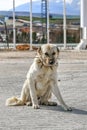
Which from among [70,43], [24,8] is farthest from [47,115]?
[24,8]

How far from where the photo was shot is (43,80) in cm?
973

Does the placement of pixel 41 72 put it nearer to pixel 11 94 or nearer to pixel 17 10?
pixel 11 94

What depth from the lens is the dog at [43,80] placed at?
9336 millimetres

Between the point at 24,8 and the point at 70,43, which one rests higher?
the point at 24,8

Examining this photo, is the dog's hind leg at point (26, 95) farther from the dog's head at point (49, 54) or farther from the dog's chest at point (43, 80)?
the dog's head at point (49, 54)

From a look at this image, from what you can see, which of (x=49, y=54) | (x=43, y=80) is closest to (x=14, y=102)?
(x=43, y=80)

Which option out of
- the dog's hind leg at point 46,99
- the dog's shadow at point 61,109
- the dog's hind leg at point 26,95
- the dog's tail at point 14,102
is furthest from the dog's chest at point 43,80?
the dog's tail at point 14,102

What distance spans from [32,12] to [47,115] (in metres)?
29.6

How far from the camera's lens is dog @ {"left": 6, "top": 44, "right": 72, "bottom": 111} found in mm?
9336

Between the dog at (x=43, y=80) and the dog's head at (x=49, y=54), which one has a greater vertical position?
the dog's head at (x=49, y=54)

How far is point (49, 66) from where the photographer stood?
31.4ft

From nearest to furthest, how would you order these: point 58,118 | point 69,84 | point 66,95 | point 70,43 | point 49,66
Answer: point 58,118 < point 49,66 < point 66,95 < point 69,84 < point 70,43

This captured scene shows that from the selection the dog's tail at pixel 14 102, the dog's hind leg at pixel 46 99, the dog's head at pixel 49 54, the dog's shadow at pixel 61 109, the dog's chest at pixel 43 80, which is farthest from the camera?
the dog's tail at pixel 14 102

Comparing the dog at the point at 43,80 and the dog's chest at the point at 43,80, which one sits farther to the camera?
the dog's chest at the point at 43,80
